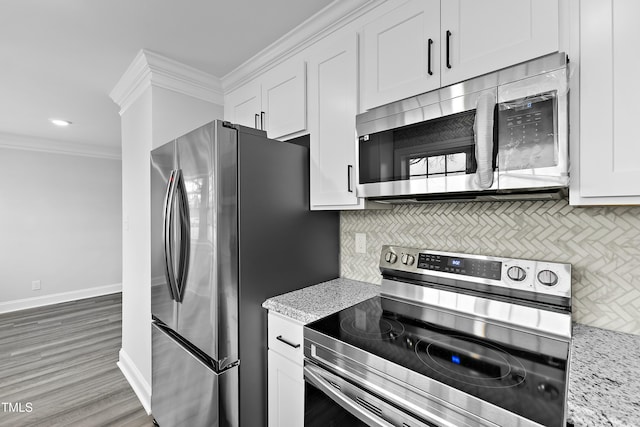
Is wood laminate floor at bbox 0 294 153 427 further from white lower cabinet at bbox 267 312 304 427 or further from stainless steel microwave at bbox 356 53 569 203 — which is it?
stainless steel microwave at bbox 356 53 569 203

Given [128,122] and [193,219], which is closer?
[193,219]

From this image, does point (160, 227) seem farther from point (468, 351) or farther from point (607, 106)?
point (607, 106)

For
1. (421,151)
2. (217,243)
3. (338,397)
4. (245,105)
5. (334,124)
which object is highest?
(245,105)

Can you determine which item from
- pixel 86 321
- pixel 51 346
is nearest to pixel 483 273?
pixel 51 346

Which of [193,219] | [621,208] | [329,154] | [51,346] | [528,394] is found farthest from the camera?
[51,346]

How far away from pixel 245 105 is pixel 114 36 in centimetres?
87

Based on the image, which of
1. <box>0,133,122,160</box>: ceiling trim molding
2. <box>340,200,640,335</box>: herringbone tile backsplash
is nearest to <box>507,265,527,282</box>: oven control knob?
<box>340,200,640,335</box>: herringbone tile backsplash

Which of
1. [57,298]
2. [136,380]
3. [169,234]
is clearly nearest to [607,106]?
[169,234]

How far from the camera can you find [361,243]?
1.92 metres

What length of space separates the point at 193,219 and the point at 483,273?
4.66 feet

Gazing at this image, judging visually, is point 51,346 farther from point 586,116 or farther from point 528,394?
point 586,116

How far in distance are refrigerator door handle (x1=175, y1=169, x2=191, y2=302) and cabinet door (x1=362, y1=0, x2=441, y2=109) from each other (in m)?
1.06

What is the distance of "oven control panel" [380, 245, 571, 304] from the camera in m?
1.18

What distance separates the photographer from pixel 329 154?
1.66 meters
